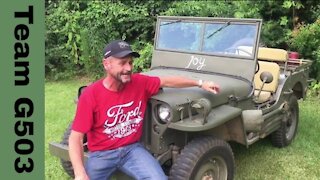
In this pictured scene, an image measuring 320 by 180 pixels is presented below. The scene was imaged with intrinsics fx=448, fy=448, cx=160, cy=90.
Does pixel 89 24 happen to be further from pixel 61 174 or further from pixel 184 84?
pixel 184 84

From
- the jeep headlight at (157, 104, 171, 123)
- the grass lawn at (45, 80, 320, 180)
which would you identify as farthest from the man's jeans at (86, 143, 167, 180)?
the grass lawn at (45, 80, 320, 180)

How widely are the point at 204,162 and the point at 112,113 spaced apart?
0.92 metres

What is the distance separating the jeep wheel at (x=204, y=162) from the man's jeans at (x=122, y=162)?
0.20 metres

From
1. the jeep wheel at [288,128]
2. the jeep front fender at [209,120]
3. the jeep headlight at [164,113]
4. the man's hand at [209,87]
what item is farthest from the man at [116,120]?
the jeep wheel at [288,128]

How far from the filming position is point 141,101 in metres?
3.85

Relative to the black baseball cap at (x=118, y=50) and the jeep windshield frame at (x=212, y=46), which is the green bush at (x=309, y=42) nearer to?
the jeep windshield frame at (x=212, y=46)

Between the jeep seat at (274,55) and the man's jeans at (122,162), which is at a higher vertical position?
the jeep seat at (274,55)

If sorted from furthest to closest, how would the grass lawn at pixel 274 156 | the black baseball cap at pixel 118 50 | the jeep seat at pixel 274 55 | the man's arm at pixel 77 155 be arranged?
the jeep seat at pixel 274 55 → the grass lawn at pixel 274 156 → the black baseball cap at pixel 118 50 → the man's arm at pixel 77 155

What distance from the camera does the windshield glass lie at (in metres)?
4.85

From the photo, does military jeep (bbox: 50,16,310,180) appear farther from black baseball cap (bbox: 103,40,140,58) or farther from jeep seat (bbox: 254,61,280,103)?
black baseball cap (bbox: 103,40,140,58)

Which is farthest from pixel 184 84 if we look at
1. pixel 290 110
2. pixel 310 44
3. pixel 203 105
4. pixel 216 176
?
pixel 310 44

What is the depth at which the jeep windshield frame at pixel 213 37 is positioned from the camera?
4.84 metres

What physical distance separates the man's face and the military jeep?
0.41 metres

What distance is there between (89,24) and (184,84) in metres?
7.14
